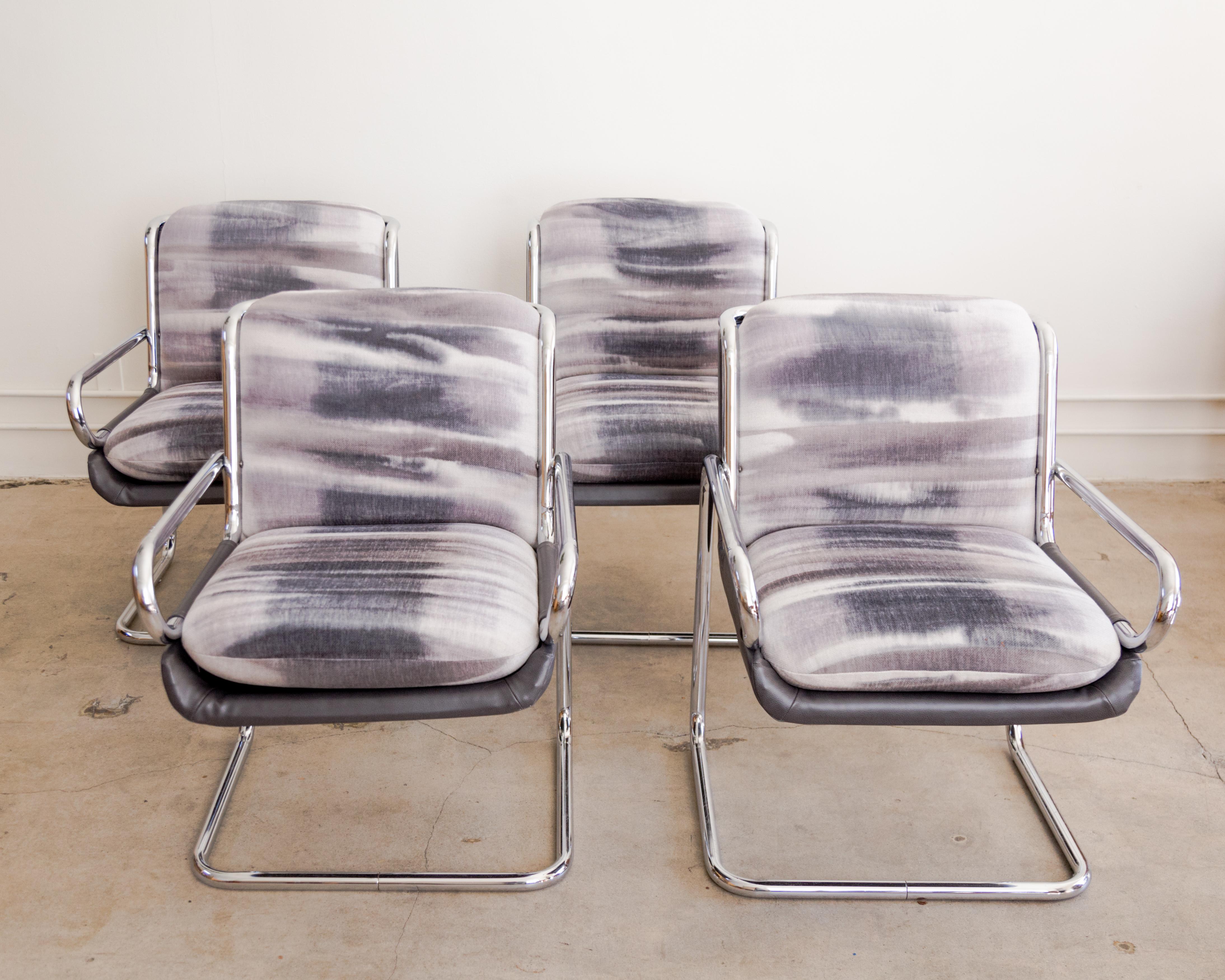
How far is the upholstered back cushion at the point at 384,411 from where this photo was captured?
174cm

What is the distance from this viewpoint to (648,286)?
2.52m

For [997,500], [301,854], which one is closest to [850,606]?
[997,500]

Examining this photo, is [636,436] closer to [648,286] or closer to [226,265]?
[648,286]

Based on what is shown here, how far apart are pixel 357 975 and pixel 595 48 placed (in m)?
2.57

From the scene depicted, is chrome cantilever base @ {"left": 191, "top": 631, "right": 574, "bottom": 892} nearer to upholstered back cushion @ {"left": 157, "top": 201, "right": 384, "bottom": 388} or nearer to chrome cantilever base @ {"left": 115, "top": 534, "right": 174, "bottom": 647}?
chrome cantilever base @ {"left": 115, "top": 534, "right": 174, "bottom": 647}

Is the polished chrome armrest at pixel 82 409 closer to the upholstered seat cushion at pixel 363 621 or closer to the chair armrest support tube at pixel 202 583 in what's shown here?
the chair armrest support tube at pixel 202 583

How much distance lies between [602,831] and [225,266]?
1.77 m

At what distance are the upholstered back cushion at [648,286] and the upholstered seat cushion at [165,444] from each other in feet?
2.86

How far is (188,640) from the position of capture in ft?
4.73

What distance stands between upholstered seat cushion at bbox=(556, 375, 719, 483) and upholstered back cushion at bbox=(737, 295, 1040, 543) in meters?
0.24

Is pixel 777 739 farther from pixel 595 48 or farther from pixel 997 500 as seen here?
pixel 595 48

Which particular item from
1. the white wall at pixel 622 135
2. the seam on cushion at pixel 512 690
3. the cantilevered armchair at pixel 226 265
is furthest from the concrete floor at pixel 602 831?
the white wall at pixel 622 135

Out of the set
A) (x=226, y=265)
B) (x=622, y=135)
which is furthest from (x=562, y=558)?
(x=622, y=135)

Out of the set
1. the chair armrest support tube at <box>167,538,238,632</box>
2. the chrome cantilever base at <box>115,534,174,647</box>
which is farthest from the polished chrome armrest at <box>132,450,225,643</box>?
the chrome cantilever base at <box>115,534,174,647</box>
